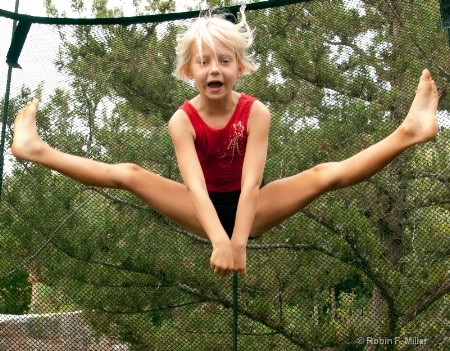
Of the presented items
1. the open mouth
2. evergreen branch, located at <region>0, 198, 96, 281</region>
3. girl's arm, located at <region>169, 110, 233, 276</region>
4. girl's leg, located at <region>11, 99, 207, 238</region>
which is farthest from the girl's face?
evergreen branch, located at <region>0, 198, 96, 281</region>

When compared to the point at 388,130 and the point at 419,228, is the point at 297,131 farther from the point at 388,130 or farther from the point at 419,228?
the point at 419,228

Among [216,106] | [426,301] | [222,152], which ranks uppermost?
[216,106]

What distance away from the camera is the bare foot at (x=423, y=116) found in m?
1.69

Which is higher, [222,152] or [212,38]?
[212,38]

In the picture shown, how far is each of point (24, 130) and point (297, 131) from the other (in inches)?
43.9

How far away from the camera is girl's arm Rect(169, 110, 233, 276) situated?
1572 millimetres

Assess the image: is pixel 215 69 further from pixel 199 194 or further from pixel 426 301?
pixel 426 301

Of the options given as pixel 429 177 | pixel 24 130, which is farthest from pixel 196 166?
pixel 429 177

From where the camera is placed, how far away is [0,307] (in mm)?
2666

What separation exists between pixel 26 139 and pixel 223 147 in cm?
54

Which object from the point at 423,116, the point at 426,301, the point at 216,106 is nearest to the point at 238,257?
the point at 216,106

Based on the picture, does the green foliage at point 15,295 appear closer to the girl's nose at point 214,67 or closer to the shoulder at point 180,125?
the shoulder at point 180,125

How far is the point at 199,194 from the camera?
1652 millimetres

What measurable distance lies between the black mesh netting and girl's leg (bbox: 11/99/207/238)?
81cm
